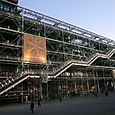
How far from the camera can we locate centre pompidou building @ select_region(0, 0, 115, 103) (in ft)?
116

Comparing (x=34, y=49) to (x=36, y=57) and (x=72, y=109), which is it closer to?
(x=36, y=57)

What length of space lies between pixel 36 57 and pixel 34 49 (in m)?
1.66

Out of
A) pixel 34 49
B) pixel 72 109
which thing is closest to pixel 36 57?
pixel 34 49

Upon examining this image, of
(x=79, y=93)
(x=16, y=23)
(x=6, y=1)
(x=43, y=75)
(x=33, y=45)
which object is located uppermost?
(x=6, y=1)

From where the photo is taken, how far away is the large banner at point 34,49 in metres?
37.6

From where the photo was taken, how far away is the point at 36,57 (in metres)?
39.0

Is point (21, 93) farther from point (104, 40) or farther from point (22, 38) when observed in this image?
point (104, 40)

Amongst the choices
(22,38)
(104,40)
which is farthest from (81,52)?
(22,38)

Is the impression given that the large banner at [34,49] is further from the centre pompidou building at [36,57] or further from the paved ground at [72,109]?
the paved ground at [72,109]

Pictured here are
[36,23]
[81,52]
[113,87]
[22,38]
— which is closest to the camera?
[22,38]

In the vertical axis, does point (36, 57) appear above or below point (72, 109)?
above

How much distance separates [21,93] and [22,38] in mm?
10496

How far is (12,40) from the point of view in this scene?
132 feet

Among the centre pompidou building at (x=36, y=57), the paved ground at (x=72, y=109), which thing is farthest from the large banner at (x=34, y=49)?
the paved ground at (x=72, y=109)
